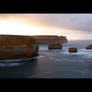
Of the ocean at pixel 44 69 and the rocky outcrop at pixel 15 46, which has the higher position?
the rocky outcrop at pixel 15 46

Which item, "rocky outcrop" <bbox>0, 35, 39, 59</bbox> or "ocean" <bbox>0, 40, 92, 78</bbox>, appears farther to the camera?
"rocky outcrop" <bbox>0, 35, 39, 59</bbox>

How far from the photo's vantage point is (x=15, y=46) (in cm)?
959

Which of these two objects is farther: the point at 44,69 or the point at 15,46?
the point at 15,46

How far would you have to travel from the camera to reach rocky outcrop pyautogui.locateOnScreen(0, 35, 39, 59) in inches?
369

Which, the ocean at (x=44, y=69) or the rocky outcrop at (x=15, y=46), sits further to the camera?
the rocky outcrop at (x=15, y=46)

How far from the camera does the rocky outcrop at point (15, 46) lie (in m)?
9.38

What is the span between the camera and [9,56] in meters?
9.65

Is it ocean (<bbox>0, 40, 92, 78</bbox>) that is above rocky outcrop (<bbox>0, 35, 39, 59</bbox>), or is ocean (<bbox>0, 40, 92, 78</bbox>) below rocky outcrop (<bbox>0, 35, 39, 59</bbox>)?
below
